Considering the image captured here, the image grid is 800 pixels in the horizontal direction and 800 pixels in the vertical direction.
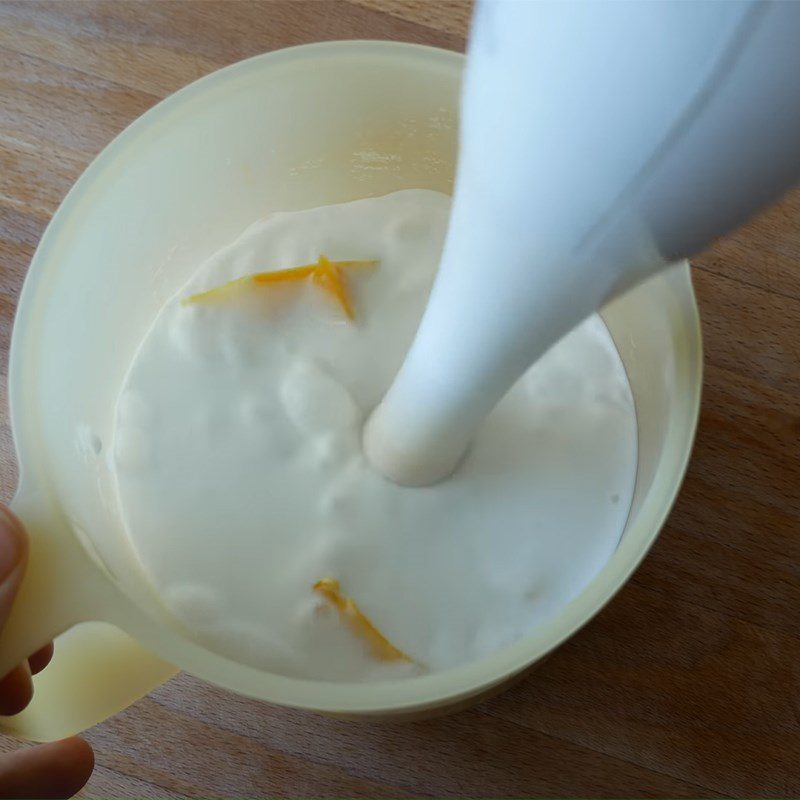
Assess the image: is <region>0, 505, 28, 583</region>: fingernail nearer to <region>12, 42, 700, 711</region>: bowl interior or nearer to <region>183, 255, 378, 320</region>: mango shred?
<region>12, 42, 700, 711</region>: bowl interior

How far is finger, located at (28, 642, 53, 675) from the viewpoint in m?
0.39

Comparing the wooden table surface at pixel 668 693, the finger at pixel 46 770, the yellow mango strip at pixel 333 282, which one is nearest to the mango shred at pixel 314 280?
the yellow mango strip at pixel 333 282

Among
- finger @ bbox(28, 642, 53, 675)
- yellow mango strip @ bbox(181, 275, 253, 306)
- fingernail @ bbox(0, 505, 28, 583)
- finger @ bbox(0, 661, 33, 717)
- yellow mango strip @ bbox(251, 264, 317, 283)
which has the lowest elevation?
finger @ bbox(28, 642, 53, 675)

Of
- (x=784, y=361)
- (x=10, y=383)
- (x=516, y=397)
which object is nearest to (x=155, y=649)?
(x=10, y=383)

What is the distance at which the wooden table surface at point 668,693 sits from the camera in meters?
0.42

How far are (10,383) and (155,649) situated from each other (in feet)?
0.40

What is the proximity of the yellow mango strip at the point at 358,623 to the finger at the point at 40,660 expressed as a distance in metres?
0.12

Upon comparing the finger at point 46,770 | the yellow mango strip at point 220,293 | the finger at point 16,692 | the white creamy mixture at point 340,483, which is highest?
the yellow mango strip at point 220,293

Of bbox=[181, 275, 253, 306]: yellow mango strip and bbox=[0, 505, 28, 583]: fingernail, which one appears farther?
bbox=[181, 275, 253, 306]: yellow mango strip

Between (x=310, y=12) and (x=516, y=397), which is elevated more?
(x=310, y=12)

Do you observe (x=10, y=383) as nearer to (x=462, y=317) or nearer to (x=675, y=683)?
(x=462, y=317)

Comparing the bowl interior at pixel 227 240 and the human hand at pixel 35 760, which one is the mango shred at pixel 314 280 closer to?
the bowl interior at pixel 227 240

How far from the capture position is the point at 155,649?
32 centimetres

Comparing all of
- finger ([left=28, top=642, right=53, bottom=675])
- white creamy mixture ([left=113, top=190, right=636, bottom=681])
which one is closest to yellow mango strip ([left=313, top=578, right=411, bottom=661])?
white creamy mixture ([left=113, top=190, right=636, bottom=681])
